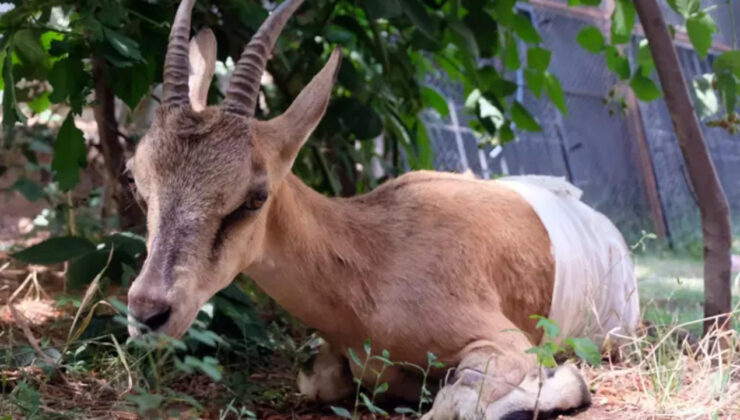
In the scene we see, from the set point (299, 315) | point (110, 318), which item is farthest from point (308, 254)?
point (110, 318)

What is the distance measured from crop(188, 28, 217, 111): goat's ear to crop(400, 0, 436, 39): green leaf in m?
0.97

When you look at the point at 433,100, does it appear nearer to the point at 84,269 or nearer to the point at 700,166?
the point at 700,166

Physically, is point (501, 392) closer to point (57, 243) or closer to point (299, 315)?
point (299, 315)

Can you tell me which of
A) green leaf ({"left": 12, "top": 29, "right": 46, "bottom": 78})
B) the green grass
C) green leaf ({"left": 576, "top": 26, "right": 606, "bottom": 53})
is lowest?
the green grass

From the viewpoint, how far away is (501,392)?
3.39 m

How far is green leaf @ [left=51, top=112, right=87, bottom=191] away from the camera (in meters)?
4.30

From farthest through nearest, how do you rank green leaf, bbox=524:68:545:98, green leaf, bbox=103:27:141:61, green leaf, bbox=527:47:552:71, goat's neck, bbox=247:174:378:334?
1. green leaf, bbox=524:68:545:98
2. green leaf, bbox=527:47:552:71
3. green leaf, bbox=103:27:141:61
4. goat's neck, bbox=247:174:378:334

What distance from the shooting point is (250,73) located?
3402 millimetres

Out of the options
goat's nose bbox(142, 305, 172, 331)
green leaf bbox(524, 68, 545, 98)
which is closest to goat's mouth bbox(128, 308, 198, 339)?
goat's nose bbox(142, 305, 172, 331)

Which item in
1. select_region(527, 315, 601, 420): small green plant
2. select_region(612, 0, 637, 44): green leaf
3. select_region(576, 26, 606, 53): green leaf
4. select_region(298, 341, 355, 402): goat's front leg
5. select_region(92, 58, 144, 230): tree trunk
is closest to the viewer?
select_region(527, 315, 601, 420): small green plant

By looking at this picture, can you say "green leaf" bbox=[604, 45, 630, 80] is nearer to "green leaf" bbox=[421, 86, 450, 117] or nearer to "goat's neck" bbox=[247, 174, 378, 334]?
"green leaf" bbox=[421, 86, 450, 117]

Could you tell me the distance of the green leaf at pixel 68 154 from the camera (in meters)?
4.30

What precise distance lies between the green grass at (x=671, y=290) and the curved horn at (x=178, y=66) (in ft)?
8.53

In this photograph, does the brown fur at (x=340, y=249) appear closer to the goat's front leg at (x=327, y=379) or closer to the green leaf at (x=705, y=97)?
the goat's front leg at (x=327, y=379)
